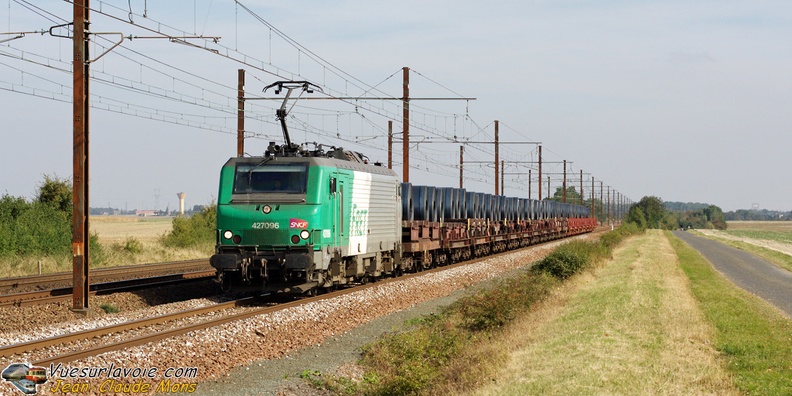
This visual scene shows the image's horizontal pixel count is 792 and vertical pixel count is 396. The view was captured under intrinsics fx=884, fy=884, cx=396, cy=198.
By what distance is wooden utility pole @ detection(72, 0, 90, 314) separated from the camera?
18.8 metres

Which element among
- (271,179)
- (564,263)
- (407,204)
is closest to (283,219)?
(271,179)

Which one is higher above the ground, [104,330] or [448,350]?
[104,330]

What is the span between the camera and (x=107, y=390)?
34.0 ft

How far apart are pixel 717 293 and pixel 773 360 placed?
13857 mm

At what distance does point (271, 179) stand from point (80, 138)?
167 inches

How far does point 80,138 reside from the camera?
61.7 ft

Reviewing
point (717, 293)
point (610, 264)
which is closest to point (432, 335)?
point (717, 293)

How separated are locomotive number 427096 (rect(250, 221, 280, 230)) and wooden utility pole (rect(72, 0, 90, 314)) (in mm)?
3631

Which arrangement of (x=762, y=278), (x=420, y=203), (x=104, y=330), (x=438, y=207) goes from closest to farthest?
(x=104, y=330), (x=420, y=203), (x=438, y=207), (x=762, y=278)

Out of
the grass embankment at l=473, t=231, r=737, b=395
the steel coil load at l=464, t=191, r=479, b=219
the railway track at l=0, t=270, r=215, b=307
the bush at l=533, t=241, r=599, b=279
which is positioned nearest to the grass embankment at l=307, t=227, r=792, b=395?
the grass embankment at l=473, t=231, r=737, b=395

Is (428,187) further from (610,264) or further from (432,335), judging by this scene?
(432,335)

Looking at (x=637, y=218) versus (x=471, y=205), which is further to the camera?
(x=637, y=218)

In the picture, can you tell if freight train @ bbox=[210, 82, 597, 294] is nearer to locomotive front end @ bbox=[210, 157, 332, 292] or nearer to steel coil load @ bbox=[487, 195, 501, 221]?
locomotive front end @ bbox=[210, 157, 332, 292]

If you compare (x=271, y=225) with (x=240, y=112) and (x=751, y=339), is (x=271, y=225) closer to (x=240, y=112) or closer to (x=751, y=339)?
(x=751, y=339)
